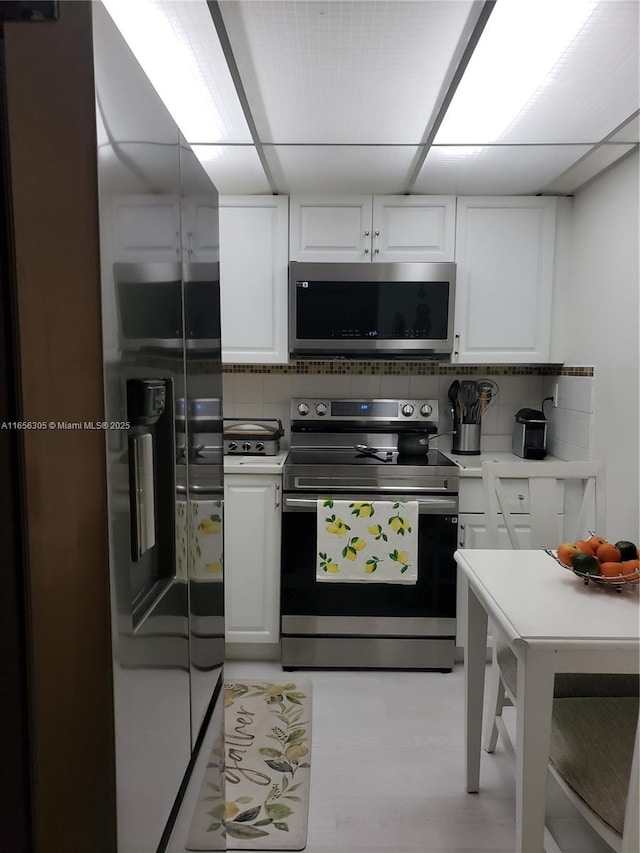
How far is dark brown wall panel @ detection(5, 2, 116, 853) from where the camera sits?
575 mm

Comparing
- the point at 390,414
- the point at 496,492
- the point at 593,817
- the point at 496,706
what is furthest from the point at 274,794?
the point at 390,414

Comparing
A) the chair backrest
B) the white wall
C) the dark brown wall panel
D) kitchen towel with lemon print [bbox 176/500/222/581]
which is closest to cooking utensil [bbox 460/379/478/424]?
the white wall

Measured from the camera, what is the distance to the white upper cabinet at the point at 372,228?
2.78m

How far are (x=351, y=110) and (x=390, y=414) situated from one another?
1565 mm

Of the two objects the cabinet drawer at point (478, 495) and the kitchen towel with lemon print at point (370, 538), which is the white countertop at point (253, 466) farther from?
the cabinet drawer at point (478, 495)

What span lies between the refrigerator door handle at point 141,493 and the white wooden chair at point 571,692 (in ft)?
3.28

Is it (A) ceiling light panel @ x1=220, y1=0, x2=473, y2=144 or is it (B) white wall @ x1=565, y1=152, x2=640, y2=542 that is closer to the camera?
(A) ceiling light panel @ x1=220, y1=0, x2=473, y2=144

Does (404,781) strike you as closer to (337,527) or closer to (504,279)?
(337,527)

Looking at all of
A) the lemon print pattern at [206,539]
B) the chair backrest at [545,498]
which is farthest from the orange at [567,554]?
the lemon print pattern at [206,539]

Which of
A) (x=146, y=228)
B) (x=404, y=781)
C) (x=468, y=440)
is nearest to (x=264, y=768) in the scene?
(x=404, y=781)

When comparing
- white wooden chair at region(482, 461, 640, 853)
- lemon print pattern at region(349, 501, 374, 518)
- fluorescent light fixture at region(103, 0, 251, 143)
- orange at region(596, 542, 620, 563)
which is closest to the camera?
white wooden chair at region(482, 461, 640, 853)

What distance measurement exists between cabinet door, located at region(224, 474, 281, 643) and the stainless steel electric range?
0.22 ft

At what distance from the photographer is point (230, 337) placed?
9.30 ft

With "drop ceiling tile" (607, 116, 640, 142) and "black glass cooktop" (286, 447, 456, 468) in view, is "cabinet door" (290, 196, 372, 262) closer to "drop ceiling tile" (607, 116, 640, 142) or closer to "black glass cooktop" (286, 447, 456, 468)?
"black glass cooktop" (286, 447, 456, 468)
